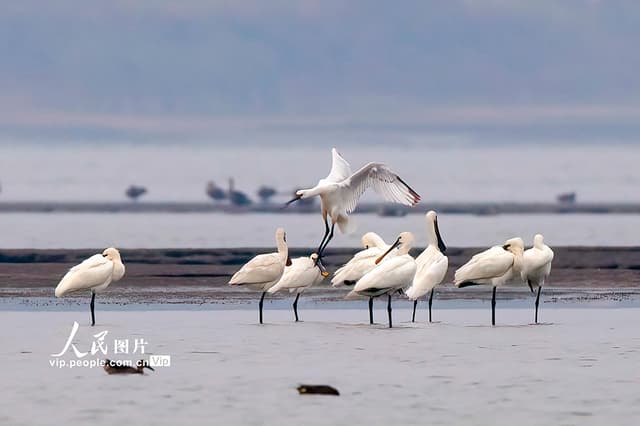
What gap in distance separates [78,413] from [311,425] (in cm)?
242

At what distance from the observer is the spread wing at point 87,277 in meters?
24.3

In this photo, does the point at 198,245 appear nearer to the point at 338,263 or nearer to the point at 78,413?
the point at 338,263

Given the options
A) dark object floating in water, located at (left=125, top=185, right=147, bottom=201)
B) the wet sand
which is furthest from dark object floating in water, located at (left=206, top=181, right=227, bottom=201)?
the wet sand

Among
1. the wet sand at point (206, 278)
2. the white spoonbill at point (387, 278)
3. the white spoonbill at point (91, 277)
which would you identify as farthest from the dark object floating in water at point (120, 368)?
the wet sand at point (206, 278)

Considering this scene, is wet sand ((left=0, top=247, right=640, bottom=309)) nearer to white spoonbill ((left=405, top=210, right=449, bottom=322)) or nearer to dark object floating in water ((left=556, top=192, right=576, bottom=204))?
white spoonbill ((left=405, top=210, right=449, bottom=322))

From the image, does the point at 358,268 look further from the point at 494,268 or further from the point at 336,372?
the point at 336,372

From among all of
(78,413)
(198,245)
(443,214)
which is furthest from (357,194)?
(443,214)

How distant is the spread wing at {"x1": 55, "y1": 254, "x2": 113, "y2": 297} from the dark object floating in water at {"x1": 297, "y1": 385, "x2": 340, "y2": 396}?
7476 mm

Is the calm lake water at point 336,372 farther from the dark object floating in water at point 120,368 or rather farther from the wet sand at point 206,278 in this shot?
the wet sand at point 206,278

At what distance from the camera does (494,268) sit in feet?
81.5

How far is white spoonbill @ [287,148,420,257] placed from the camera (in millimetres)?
27281

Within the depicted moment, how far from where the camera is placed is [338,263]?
123 feet

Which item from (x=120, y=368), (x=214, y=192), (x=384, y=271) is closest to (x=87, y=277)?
(x=384, y=271)

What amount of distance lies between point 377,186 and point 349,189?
22.9 inches
